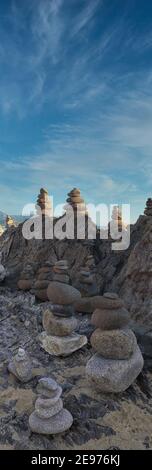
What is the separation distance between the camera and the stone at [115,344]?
744cm

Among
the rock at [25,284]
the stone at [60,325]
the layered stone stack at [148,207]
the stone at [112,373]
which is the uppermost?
the layered stone stack at [148,207]

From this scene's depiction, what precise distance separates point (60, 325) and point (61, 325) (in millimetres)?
30

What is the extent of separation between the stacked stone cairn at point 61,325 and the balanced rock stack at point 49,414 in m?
2.74

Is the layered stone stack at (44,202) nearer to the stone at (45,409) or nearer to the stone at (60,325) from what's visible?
the stone at (60,325)

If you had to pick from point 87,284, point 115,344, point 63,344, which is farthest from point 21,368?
point 87,284

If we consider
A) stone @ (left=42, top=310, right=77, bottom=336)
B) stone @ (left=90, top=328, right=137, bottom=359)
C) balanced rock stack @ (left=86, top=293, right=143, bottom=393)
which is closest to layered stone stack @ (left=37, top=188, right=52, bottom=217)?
stone @ (left=42, top=310, right=77, bottom=336)

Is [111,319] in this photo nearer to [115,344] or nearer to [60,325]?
[115,344]

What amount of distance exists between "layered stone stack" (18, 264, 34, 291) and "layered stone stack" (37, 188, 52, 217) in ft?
10.7

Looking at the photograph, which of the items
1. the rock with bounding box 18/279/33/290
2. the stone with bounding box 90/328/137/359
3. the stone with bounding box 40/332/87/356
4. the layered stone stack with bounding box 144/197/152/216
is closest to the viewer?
the stone with bounding box 90/328/137/359

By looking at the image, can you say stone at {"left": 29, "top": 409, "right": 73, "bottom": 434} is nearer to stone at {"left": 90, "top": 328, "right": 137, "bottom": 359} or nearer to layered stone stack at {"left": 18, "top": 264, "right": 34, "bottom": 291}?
stone at {"left": 90, "top": 328, "right": 137, "bottom": 359}

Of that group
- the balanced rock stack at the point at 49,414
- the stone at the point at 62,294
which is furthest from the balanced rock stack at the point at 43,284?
the balanced rock stack at the point at 49,414

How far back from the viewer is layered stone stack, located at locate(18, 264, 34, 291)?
1477 cm

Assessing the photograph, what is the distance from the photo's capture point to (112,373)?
7156 mm

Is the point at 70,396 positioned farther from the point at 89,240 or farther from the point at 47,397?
the point at 89,240
